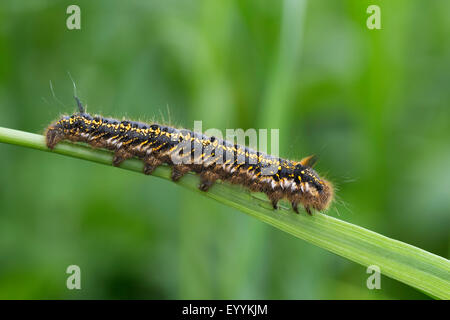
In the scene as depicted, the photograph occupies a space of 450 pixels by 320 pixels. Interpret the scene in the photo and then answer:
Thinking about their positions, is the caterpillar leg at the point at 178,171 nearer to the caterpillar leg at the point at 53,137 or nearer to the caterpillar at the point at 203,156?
the caterpillar at the point at 203,156

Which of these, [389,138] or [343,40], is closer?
[389,138]

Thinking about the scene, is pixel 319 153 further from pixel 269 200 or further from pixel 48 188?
pixel 48 188

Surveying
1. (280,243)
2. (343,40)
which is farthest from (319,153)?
(343,40)

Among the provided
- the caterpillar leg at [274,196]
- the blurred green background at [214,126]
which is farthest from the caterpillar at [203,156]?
the blurred green background at [214,126]

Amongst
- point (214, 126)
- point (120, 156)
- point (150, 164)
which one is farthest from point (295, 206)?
point (214, 126)

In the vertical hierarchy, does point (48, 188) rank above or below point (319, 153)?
below

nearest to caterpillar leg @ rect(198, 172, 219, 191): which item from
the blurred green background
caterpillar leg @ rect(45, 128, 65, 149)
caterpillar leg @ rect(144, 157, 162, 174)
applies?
caterpillar leg @ rect(144, 157, 162, 174)

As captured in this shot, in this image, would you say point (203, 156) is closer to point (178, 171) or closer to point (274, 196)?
point (178, 171)
